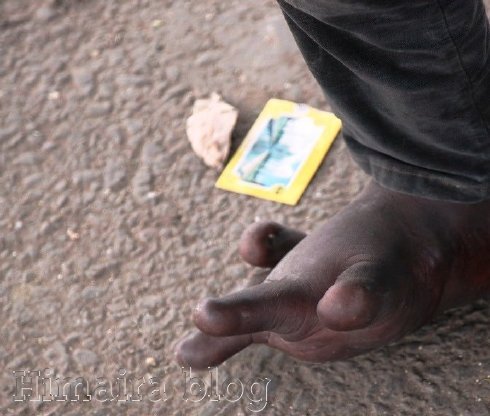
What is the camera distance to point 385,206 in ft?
4.60

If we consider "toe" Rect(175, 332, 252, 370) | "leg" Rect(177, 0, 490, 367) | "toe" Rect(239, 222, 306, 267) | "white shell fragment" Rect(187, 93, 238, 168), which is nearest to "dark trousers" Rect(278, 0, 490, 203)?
"leg" Rect(177, 0, 490, 367)

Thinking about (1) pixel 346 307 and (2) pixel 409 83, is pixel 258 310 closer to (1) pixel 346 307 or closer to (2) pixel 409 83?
(1) pixel 346 307

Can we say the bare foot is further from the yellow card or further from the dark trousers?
the yellow card

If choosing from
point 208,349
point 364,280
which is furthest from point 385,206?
point 208,349

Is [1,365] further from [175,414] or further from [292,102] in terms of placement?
[292,102]

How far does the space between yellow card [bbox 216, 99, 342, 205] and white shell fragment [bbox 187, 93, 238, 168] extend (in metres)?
0.03

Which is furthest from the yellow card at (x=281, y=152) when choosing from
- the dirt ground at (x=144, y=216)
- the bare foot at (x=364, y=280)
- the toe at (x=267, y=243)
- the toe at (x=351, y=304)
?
the toe at (x=351, y=304)

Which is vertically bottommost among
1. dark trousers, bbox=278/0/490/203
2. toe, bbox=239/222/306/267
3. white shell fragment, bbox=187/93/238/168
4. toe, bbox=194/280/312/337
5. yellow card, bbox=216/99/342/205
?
yellow card, bbox=216/99/342/205

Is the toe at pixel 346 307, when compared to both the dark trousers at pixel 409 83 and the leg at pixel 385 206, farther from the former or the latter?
the dark trousers at pixel 409 83

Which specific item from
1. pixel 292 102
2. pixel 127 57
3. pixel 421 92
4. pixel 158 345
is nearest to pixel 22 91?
pixel 127 57

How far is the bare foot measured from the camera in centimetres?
128

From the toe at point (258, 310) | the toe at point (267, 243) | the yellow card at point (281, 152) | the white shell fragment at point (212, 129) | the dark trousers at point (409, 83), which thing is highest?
the dark trousers at point (409, 83)

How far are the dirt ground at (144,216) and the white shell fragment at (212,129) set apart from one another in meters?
0.03

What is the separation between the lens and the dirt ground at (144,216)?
4.70 feet
